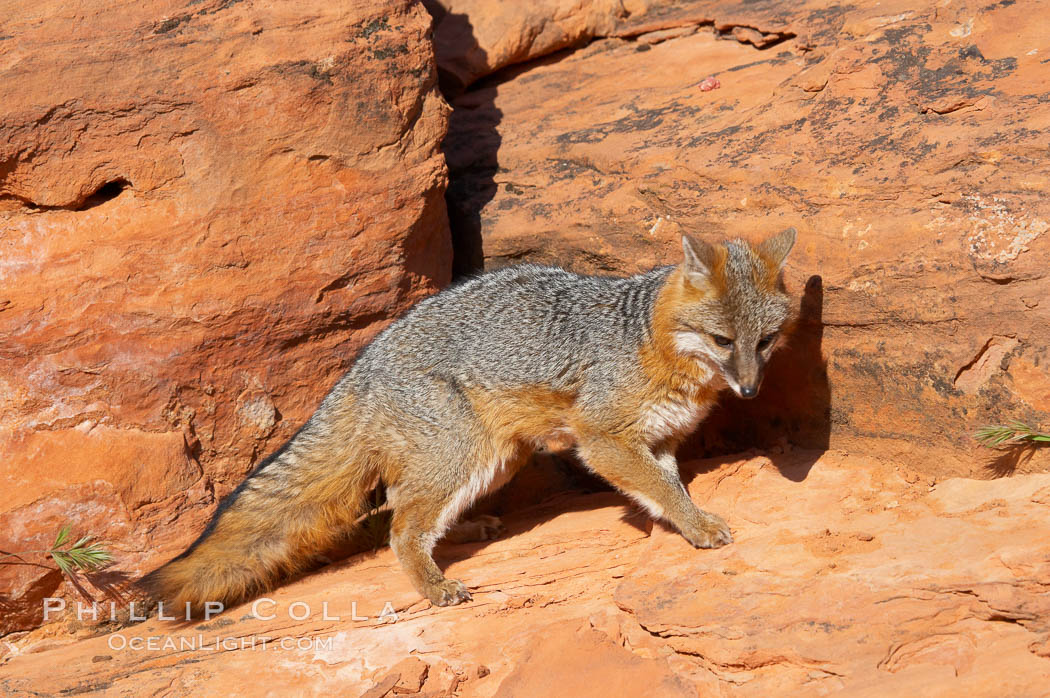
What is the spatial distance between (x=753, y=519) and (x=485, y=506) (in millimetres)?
2504

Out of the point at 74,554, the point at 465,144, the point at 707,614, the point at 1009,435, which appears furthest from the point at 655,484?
the point at 465,144

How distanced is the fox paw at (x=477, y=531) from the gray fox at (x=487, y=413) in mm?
536

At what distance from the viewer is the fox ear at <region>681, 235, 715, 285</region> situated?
514cm

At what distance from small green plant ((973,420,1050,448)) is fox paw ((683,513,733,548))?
5.14 feet

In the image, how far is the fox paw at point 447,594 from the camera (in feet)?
17.3

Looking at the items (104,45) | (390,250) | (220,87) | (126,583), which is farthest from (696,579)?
(104,45)

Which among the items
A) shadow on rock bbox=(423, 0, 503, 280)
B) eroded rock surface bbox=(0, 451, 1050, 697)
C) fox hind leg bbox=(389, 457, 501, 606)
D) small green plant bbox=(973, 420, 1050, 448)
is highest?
shadow on rock bbox=(423, 0, 503, 280)

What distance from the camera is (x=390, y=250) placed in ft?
21.4

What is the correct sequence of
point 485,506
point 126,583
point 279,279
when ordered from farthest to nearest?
point 485,506 → point 279,279 → point 126,583

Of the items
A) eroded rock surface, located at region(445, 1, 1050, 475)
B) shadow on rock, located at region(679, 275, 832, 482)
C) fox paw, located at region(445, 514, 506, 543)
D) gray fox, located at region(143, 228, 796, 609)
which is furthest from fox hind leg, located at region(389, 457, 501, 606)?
eroded rock surface, located at region(445, 1, 1050, 475)

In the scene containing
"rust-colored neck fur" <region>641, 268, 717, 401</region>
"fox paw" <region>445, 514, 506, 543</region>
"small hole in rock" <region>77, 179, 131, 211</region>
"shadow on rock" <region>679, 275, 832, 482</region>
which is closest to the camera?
"rust-colored neck fur" <region>641, 268, 717, 401</region>

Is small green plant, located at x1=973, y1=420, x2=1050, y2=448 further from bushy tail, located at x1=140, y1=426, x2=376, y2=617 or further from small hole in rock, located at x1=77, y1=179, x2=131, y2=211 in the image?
small hole in rock, located at x1=77, y1=179, x2=131, y2=211

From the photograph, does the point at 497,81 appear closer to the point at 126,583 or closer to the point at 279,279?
the point at 279,279

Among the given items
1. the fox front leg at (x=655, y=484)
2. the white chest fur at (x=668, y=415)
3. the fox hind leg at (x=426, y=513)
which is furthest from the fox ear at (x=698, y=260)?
the fox hind leg at (x=426, y=513)
